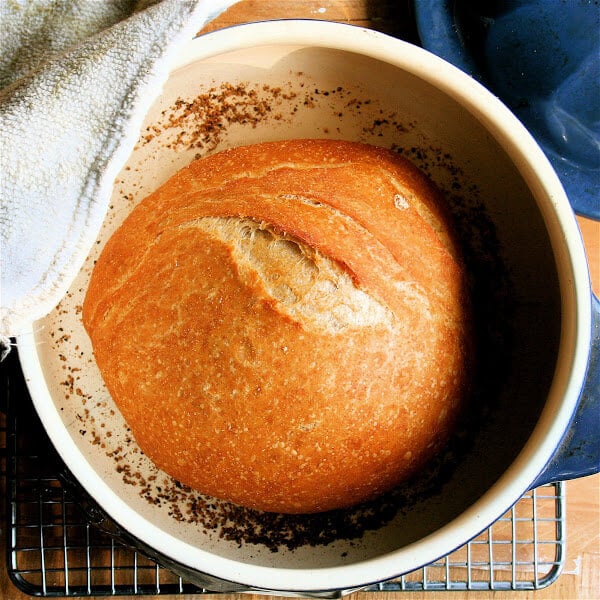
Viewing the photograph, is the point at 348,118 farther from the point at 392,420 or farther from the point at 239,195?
the point at 392,420

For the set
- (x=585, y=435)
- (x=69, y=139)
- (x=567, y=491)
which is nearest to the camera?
(x=69, y=139)

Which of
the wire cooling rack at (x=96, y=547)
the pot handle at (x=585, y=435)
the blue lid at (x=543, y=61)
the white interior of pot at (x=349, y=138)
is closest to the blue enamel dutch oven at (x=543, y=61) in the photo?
the blue lid at (x=543, y=61)

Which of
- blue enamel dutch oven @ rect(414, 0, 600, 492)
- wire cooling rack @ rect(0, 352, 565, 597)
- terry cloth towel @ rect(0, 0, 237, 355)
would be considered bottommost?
wire cooling rack @ rect(0, 352, 565, 597)

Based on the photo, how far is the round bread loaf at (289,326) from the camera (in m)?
0.70

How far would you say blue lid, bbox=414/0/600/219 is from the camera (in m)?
0.94

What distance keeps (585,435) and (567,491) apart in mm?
268

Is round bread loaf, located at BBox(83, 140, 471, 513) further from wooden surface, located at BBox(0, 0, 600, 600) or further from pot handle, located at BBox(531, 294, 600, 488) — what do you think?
wooden surface, located at BBox(0, 0, 600, 600)

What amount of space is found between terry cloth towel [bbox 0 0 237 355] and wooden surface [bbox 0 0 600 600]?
0.33 m

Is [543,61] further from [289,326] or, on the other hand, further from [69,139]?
[69,139]

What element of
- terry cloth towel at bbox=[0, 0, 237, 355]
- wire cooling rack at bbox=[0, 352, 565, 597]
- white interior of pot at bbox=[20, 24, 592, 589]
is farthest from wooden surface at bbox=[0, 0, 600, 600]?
terry cloth towel at bbox=[0, 0, 237, 355]

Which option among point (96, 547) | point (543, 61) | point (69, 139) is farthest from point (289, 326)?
point (543, 61)

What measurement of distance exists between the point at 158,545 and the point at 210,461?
0.31ft

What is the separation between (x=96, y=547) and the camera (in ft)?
3.03

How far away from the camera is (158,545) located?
2.32 feet
